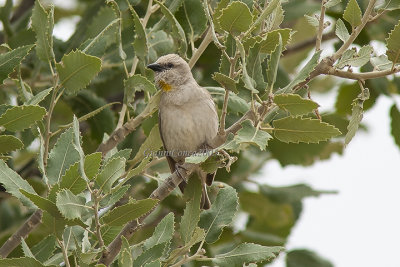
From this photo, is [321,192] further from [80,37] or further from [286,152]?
[80,37]

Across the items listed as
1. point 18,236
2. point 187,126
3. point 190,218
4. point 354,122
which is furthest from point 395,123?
point 18,236

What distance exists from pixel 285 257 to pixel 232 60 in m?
2.70

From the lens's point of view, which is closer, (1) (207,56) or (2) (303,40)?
(1) (207,56)

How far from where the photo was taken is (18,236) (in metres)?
3.79

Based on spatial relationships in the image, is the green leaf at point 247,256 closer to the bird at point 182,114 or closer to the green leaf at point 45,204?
the green leaf at point 45,204

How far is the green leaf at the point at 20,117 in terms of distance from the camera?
347 centimetres

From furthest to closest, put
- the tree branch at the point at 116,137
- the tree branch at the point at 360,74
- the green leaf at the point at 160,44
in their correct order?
the green leaf at the point at 160,44, the tree branch at the point at 116,137, the tree branch at the point at 360,74

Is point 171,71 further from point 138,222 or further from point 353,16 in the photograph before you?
point 353,16

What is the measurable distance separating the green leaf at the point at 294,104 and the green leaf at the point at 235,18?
15.9 inches

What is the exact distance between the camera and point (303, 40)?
22.3ft

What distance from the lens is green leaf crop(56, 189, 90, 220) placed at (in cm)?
296

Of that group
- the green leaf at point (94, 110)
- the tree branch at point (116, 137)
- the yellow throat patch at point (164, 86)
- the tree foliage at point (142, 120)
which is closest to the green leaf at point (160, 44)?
the tree foliage at point (142, 120)

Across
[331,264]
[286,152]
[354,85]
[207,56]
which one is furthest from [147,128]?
[354,85]

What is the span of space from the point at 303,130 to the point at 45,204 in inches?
45.8
